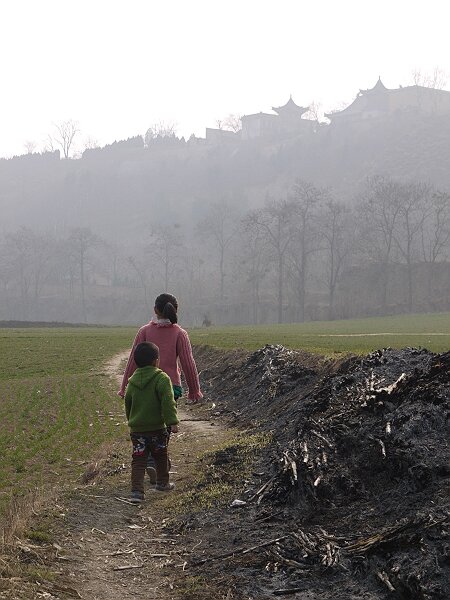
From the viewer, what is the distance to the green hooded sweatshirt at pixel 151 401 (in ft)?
25.9

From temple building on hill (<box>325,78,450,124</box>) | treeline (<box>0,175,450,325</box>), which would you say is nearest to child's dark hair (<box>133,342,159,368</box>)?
treeline (<box>0,175,450,325</box>)

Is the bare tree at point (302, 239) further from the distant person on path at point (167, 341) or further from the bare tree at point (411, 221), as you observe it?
the distant person on path at point (167, 341)

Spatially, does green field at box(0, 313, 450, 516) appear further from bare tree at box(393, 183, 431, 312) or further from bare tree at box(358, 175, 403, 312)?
bare tree at box(393, 183, 431, 312)

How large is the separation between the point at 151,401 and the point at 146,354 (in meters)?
0.59

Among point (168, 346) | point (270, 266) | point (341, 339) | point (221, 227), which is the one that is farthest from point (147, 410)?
point (221, 227)

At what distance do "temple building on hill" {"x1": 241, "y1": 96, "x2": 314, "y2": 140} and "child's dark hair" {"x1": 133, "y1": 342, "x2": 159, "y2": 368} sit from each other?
15558 centimetres

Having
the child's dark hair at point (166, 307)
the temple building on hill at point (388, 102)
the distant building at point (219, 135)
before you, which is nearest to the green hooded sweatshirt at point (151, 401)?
the child's dark hair at point (166, 307)

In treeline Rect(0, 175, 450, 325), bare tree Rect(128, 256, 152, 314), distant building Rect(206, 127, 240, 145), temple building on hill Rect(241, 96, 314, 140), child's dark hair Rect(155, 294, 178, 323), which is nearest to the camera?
child's dark hair Rect(155, 294, 178, 323)

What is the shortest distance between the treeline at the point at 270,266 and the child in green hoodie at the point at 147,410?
71.6m

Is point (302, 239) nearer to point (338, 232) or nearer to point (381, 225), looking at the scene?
point (338, 232)

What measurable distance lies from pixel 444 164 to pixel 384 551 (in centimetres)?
12624

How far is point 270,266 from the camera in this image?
10081 centimetres

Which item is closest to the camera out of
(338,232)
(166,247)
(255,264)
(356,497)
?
(356,497)

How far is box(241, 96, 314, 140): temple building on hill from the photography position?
523 ft
